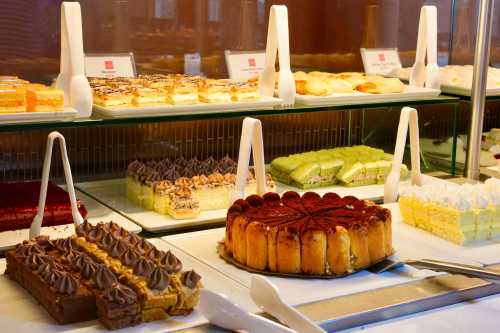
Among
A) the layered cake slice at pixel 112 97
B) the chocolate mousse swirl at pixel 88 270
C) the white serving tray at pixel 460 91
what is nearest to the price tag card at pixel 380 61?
the white serving tray at pixel 460 91

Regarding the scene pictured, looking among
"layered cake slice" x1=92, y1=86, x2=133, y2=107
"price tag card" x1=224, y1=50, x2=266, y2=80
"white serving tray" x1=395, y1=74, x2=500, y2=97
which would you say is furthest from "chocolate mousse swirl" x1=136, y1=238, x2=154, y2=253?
"white serving tray" x1=395, y1=74, x2=500, y2=97

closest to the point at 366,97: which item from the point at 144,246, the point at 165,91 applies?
the point at 165,91

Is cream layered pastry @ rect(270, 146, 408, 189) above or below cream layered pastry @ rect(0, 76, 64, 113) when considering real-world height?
below

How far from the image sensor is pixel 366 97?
272 cm

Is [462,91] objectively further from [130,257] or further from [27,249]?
[27,249]

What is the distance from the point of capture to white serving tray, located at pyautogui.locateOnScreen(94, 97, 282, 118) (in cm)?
228

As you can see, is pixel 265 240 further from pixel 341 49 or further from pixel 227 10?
pixel 341 49

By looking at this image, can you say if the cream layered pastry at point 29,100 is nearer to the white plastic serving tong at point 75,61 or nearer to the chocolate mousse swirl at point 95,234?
the white plastic serving tong at point 75,61

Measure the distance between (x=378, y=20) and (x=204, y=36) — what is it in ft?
3.06

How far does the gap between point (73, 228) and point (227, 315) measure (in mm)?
906

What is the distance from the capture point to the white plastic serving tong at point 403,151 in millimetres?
2670

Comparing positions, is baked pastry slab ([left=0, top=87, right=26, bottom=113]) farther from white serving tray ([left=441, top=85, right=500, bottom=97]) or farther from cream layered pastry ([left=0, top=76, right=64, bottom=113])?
white serving tray ([left=441, top=85, right=500, bottom=97])

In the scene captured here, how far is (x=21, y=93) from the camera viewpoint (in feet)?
7.02

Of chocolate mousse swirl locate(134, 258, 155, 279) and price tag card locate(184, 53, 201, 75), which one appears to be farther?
price tag card locate(184, 53, 201, 75)
